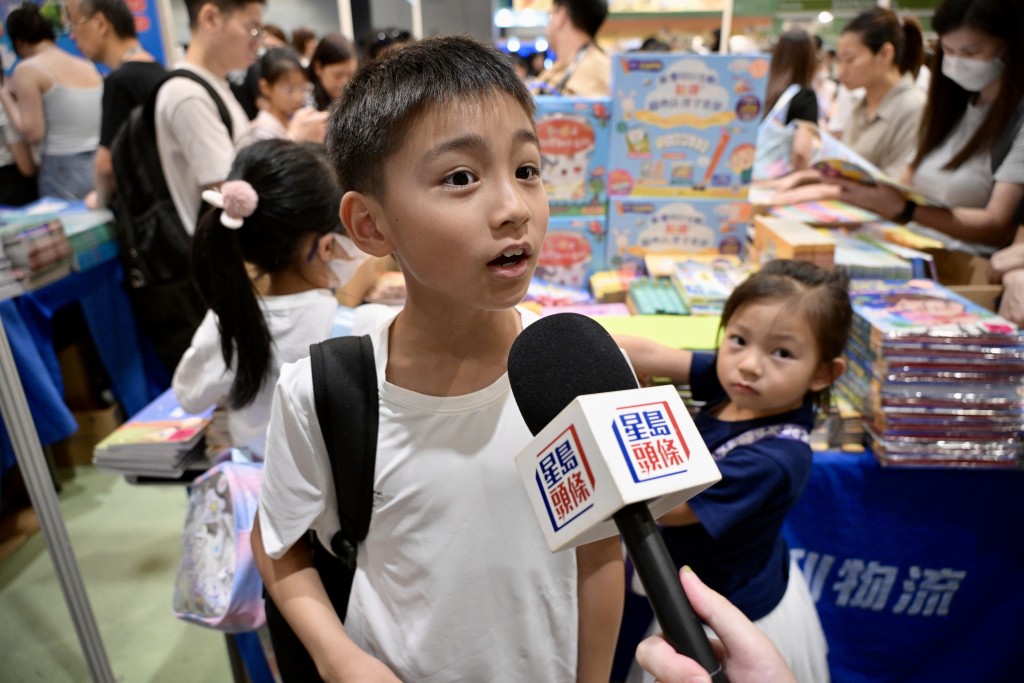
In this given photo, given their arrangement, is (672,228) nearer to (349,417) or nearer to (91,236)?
(349,417)

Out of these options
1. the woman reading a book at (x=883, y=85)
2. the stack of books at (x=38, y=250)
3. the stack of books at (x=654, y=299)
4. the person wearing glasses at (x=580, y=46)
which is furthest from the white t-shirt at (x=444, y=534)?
the person wearing glasses at (x=580, y=46)

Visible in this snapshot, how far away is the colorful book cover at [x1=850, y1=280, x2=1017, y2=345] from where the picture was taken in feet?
4.34

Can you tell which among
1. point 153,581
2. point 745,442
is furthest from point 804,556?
point 153,581

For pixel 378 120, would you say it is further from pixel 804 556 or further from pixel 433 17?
pixel 433 17

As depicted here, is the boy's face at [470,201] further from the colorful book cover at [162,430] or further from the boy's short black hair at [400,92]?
the colorful book cover at [162,430]

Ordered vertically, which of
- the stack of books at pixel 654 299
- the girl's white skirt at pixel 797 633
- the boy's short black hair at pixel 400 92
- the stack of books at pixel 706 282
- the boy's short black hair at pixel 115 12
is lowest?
the girl's white skirt at pixel 797 633

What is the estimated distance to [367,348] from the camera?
32.4 inches

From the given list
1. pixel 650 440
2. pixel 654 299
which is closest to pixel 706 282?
pixel 654 299

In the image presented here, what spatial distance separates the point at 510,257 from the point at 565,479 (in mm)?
258

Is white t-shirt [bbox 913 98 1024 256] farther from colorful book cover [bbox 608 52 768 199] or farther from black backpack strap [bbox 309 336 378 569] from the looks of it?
black backpack strap [bbox 309 336 378 569]

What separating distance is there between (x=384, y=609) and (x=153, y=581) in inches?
70.0

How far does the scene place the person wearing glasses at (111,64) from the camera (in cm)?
244

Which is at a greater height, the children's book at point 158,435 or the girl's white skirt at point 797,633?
the children's book at point 158,435

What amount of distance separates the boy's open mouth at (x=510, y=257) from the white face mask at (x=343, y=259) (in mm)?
760
